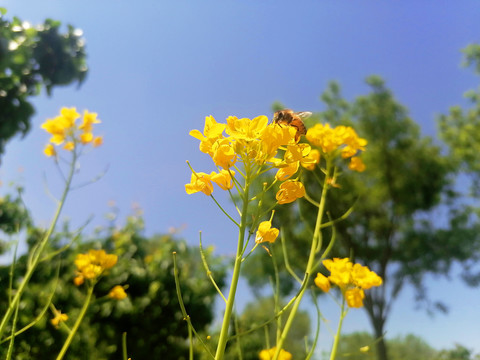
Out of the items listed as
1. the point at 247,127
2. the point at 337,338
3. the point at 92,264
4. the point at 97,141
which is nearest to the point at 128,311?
the point at 92,264

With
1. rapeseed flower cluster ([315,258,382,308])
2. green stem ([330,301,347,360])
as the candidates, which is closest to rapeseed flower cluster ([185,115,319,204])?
green stem ([330,301,347,360])

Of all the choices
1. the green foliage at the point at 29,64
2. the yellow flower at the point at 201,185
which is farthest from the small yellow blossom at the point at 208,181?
the green foliage at the point at 29,64

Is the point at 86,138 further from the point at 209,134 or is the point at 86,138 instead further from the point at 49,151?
the point at 209,134

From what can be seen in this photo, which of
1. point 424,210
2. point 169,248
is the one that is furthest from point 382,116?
point 169,248

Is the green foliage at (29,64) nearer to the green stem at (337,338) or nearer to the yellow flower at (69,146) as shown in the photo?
the yellow flower at (69,146)

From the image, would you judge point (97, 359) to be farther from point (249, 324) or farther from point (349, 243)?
point (349, 243)

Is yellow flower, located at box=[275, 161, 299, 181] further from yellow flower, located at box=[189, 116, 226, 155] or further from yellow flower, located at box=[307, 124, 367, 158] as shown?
yellow flower, located at box=[307, 124, 367, 158]
